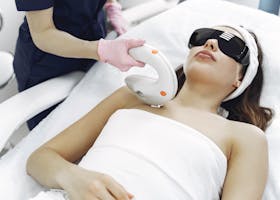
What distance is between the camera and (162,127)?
1.19 metres

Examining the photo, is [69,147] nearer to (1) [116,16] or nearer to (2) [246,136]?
(2) [246,136]

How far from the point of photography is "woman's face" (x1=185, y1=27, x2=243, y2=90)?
130 cm

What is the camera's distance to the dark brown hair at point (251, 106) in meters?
1.39

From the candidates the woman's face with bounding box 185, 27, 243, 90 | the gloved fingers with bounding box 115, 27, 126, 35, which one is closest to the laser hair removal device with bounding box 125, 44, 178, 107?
the woman's face with bounding box 185, 27, 243, 90

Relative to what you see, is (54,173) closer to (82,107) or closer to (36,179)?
(36,179)

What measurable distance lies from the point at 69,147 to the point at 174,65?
0.56 meters

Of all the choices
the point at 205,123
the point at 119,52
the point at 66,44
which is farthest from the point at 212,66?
the point at 66,44

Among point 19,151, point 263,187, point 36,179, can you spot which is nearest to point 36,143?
point 19,151

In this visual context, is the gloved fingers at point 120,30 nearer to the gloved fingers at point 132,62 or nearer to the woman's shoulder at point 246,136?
the gloved fingers at point 132,62

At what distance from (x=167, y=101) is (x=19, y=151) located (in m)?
0.47

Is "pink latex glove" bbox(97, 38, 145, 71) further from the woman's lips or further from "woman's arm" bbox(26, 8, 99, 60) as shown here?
the woman's lips

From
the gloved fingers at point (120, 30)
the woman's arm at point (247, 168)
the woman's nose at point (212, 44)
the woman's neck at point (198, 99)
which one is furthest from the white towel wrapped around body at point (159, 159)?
the gloved fingers at point (120, 30)

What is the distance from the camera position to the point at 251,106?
1.43 metres

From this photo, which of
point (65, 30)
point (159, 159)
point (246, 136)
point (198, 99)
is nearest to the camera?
point (159, 159)
